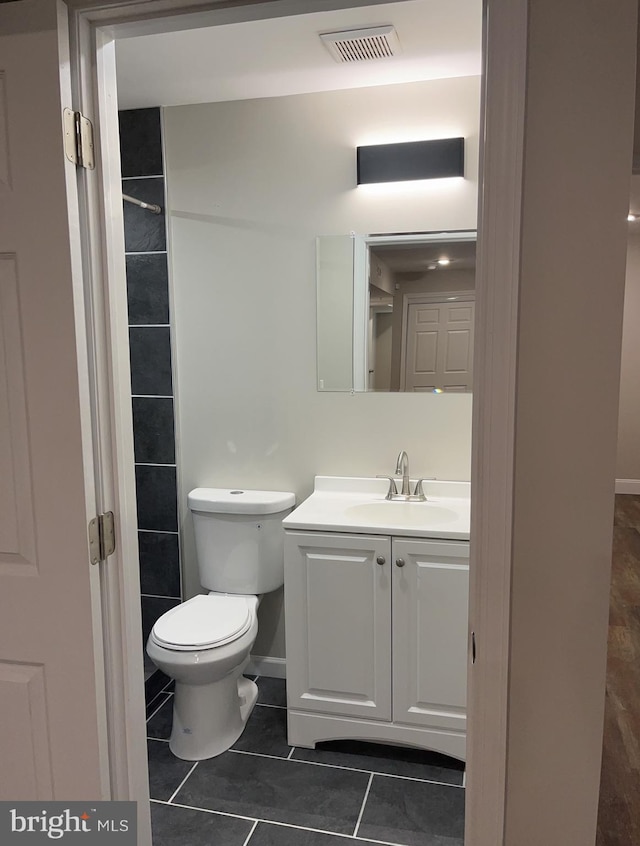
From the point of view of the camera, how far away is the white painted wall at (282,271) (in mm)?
2510

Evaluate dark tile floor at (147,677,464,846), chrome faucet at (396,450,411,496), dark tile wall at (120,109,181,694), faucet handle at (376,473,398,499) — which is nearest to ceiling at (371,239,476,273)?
chrome faucet at (396,450,411,496)

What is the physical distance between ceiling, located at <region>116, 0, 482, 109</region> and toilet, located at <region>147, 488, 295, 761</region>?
164 centimetres

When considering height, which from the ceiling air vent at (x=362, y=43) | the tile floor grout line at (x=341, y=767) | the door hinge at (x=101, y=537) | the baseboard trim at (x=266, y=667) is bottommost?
the tile floor grout line at (x=341, y=767)

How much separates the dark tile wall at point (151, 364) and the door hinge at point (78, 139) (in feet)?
5.27

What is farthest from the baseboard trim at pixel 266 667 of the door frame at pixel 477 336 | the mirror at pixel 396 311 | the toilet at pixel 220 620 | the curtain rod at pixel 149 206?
the curtain rod at pixel 149 206

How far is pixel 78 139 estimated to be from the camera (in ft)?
3.83

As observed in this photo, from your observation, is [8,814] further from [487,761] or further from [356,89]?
[356,89]

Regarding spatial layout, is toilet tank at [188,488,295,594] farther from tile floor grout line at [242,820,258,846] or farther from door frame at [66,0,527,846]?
door frame at [66,0,527,846]

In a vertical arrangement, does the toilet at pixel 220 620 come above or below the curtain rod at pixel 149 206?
below

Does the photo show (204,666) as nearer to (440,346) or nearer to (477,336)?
(440,346)

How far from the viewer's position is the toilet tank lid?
2652 millimetres

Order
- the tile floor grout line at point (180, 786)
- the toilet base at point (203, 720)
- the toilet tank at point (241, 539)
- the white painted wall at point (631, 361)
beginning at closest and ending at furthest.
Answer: the white painted wall at point (631, 361)
the tile floor grout line at point (180, 786)
the toilet base at point (203, 720)
the toilet tank at point (241, 539)

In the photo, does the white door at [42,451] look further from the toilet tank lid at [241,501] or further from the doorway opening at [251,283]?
the toilet tank lid at [241,501]

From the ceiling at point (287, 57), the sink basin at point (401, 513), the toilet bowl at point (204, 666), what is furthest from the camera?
the sink basin at point (401, 513)
